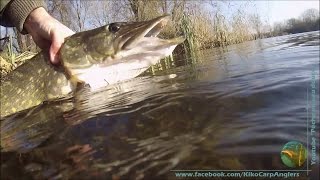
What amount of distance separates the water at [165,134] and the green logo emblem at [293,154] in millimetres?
23

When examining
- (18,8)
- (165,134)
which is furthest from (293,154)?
(18,8)

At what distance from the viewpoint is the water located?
123 cm

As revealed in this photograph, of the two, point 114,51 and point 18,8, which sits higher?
point 18,8

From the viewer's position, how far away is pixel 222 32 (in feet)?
43.1

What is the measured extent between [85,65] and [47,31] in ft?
1.36

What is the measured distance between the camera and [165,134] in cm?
151

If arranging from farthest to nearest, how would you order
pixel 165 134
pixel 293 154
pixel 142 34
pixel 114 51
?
pixel 114 51, pixel 142 34, pixel 165 134, pixel 293 154

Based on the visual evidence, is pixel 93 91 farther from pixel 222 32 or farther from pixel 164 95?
pixel 222 32

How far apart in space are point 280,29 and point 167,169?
508 inches

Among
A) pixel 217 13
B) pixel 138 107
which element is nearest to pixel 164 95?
pixel 138 107

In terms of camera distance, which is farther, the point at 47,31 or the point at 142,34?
the point at 47,31

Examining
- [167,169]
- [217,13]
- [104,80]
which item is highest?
[217,13]

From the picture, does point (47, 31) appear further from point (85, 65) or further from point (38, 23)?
point (85, 65)

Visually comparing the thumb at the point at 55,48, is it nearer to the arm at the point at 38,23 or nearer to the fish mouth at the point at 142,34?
the arm at the point at 38,23
